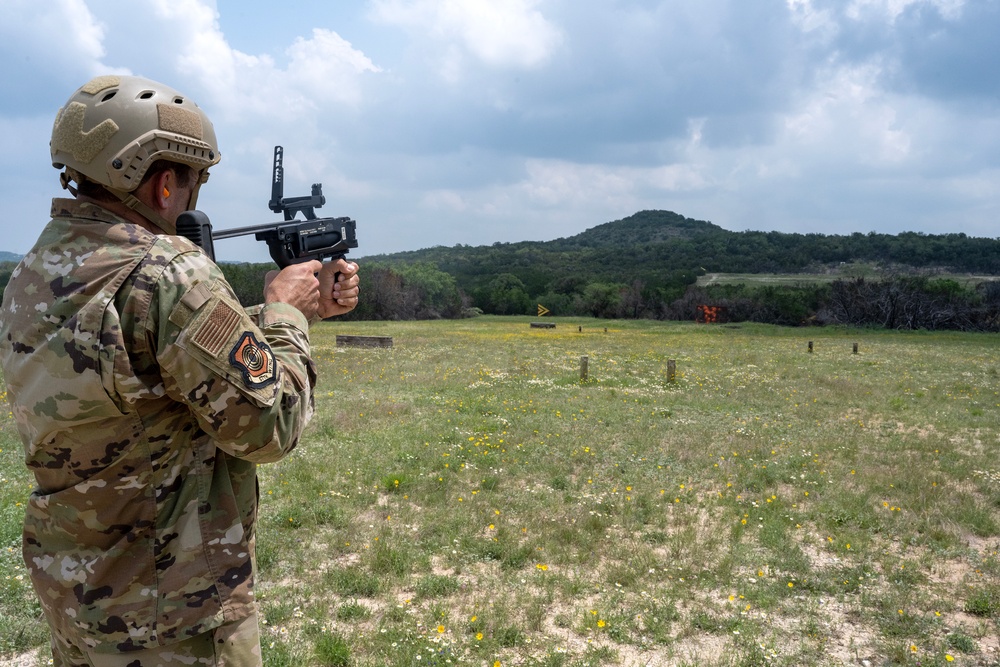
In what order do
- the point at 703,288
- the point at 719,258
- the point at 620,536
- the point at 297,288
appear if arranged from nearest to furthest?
the point at 297,288 → the point at 620,536 → the point at 703,288 → the point at 719,258

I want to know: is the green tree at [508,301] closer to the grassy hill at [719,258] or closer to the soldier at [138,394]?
the grassy hill at [719,258]

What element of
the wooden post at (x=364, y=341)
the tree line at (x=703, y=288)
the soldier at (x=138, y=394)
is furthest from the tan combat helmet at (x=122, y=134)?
the wooden post at (x=364, y=341)

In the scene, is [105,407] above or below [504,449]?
above

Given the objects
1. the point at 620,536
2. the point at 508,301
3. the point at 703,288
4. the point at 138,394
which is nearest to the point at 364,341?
the point at 620,536

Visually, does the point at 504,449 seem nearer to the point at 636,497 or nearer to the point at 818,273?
the point at 636,497

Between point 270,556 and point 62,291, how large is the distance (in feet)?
15.7

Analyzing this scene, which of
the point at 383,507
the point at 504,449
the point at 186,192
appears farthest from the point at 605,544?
the point at 186,192

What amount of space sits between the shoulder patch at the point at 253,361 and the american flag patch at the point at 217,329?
0.13 ft

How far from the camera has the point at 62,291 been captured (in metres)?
1.96

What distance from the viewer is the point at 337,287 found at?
8.96 feet

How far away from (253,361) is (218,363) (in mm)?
99

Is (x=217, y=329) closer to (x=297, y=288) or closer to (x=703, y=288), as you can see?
(x=297, y=288)

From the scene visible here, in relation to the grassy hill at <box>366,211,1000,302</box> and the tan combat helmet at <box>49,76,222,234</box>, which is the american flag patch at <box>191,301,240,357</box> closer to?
the tan combat helmet at <box>49,76,222,234</box>

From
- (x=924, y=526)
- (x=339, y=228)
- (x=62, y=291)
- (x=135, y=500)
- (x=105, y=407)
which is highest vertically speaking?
(x=339, y=228)
